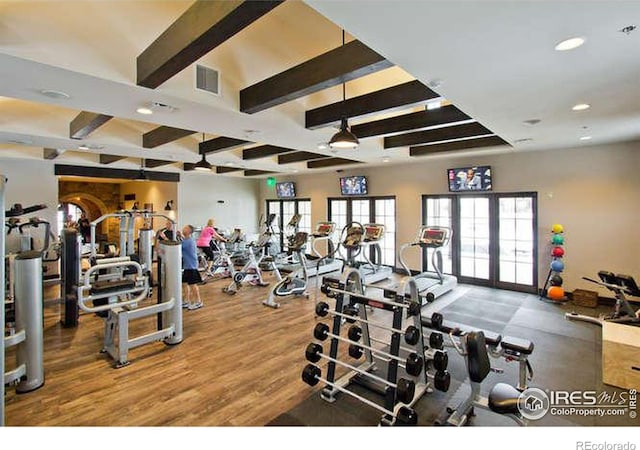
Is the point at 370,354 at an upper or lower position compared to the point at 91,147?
lower

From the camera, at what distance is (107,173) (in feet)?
29.7

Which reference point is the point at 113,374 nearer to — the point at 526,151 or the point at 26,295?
the point at 26,295

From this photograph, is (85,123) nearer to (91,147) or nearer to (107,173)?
(91,147)

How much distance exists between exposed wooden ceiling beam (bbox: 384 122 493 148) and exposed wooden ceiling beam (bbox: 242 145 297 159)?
7.30 ft

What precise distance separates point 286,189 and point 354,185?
296 cm

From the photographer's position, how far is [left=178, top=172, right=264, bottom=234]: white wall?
34.4ft

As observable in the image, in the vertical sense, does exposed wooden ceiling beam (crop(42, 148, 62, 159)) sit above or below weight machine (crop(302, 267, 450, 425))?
above

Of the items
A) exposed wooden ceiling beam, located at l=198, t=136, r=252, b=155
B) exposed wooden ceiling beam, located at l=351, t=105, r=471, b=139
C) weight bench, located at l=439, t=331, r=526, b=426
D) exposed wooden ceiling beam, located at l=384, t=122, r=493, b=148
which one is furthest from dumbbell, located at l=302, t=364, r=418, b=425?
exposed wooden ceiling beam, located at l=384, t=122, r=493, b=148

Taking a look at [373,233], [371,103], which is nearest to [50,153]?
[371,103]

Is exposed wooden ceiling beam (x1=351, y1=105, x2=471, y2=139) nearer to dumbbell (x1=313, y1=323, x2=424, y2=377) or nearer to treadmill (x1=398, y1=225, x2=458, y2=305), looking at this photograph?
treadmill (x1=398, y1=225, x2=458, y2=305)

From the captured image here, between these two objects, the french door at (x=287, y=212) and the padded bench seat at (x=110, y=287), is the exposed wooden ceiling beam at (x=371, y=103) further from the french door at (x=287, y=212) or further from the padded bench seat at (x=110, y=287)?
the french door at (x=287, y=212)

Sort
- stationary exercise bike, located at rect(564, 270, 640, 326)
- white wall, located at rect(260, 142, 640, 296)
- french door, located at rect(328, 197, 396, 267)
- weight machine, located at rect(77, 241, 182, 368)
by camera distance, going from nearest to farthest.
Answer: weight machine, located at rect(77, 241, 182, 368) < stationary exercise bike, located at rect(564, 270, 640, 326) < white wall, located at rect(260, 142, 640, 296) < french door, located at rect(328, 197, 396, 267)

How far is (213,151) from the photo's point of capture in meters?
6.36
